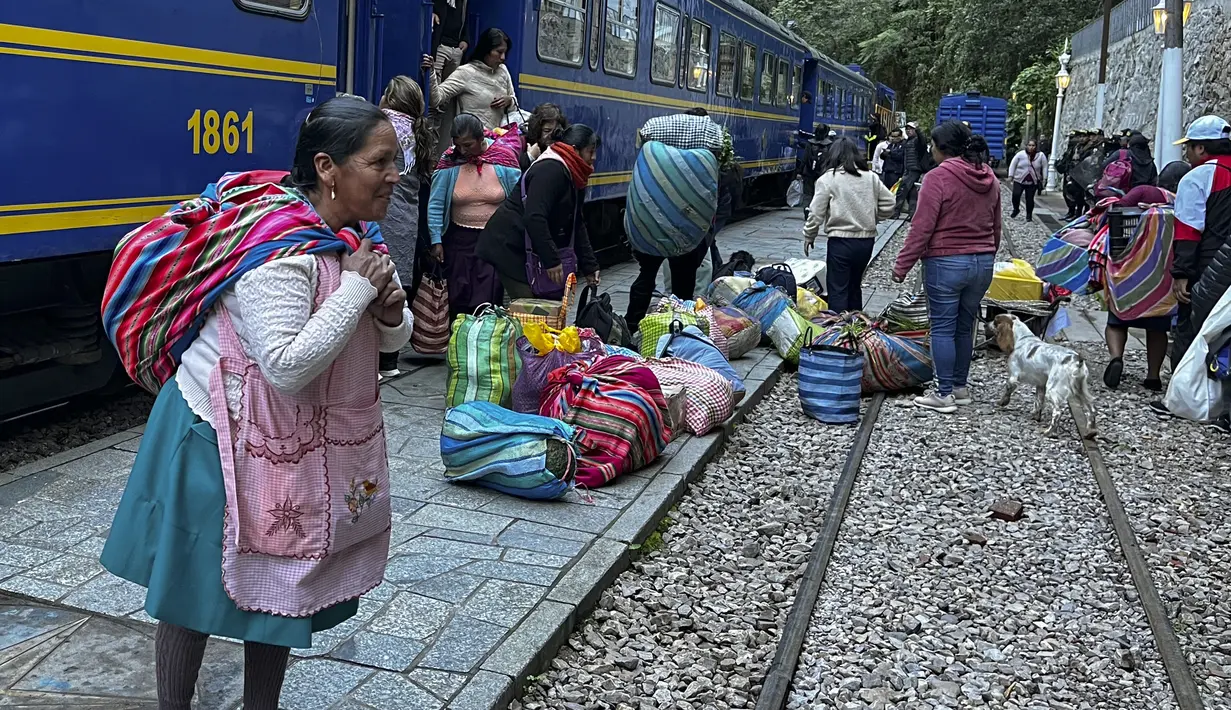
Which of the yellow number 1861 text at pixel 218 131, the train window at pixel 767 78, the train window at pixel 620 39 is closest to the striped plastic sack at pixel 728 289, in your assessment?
the train window at pixel 620 39

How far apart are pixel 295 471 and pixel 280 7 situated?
15.5ft

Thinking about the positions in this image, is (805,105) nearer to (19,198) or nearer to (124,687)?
(19,198)

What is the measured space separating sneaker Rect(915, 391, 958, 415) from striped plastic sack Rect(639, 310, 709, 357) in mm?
1606

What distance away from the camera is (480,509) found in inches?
204

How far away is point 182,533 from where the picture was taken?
2.46m


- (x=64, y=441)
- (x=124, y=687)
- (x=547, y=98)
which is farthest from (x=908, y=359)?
(x=124, y=687)

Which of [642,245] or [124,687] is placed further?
[642,245]

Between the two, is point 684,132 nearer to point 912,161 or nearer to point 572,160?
point 572,160

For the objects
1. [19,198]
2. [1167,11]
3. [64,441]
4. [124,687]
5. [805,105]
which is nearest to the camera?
[124,687]

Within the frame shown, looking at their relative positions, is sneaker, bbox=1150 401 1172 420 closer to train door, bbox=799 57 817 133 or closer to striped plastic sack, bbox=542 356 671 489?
striped plastic sack, bbox=542 356 671 489

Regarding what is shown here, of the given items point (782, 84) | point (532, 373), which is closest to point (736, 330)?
point (532, 373)

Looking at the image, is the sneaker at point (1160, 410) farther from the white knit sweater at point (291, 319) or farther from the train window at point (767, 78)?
the train window at point (767, 78)

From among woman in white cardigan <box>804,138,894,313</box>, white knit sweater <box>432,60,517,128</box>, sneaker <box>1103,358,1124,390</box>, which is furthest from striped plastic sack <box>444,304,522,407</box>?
sneaker <box>1103,358,1124,390</box>

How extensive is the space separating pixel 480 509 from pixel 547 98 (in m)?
6.63
